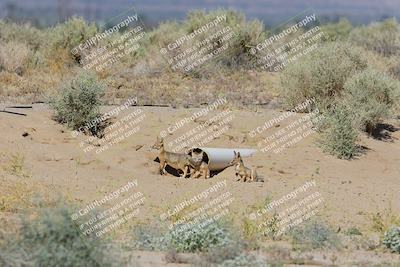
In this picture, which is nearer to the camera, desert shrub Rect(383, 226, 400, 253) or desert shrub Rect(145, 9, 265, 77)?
desert shrub Rect(383, 226, 400, 253)

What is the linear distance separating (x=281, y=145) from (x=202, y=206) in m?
4.23

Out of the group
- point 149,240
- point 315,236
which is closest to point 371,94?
point 315,236

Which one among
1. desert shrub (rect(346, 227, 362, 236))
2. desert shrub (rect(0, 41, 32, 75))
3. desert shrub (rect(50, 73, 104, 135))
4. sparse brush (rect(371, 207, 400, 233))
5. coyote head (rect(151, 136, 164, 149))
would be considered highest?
desert shrub (rect(0, 41, 32, 75))

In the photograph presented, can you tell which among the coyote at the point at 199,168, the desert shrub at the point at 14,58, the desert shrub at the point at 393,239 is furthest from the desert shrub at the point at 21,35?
the desert shrub at the point at 393,239

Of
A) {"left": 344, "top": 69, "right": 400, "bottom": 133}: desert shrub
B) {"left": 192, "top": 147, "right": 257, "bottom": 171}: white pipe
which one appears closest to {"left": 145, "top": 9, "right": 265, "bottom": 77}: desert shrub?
{"left": 344, "top": 69, "right": 400, "bottom": 133}: desert shrub

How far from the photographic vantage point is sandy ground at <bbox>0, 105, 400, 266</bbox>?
Result: 42.3 feet

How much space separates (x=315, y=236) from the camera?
10430mm

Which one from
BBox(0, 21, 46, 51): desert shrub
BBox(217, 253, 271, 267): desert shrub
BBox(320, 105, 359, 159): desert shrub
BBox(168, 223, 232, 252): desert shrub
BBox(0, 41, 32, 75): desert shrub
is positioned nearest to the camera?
BBox(217, 253, 271, 267): desert shrub

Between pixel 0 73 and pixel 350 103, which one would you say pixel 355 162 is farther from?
pixel 0 73

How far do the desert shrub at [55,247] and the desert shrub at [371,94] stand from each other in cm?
1073

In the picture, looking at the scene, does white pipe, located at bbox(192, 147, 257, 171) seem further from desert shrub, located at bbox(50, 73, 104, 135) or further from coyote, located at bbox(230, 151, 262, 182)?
desert shrub, located at bbox(50, 73, 104, 135)

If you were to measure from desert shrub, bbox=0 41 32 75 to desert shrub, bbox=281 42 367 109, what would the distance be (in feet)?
24.5

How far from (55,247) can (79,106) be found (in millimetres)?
9305

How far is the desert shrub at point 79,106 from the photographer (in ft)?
54.3
